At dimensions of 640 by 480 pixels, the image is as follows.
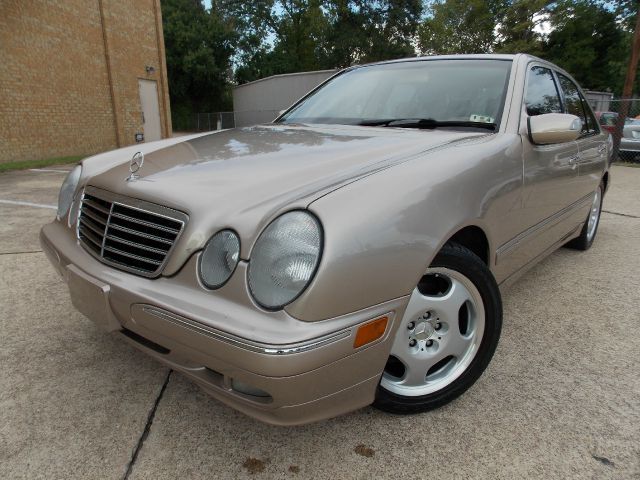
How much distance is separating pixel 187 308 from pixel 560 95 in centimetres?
296

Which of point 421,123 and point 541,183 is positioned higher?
point 421,123

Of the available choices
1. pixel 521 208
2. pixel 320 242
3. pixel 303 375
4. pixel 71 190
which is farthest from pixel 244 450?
pixel 521 208

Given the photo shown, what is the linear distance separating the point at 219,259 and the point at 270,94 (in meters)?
24.7

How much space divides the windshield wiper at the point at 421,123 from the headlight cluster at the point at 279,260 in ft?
4.25

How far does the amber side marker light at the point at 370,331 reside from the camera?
140 centimetres

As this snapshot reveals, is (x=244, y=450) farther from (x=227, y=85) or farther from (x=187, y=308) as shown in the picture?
(x=227, y=85)

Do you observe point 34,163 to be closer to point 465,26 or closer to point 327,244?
point 327,244

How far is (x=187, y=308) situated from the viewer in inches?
55.8

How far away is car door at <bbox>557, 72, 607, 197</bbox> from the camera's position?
10.1 ft

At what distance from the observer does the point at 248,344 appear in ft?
4.24

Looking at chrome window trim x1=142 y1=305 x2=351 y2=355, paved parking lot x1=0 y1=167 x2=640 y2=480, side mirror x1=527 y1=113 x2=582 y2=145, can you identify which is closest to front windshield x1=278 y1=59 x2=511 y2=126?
side mirror x1=527 y1=113 x2=582 y2=145

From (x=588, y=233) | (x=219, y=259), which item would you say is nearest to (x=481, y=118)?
Result: (x=219, y=259)

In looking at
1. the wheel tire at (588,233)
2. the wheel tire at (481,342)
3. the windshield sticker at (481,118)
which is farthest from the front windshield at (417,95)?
the wheel tire at (588,233)

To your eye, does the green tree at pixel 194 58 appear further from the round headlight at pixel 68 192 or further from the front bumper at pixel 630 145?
the round headlight at pixel 68 192
